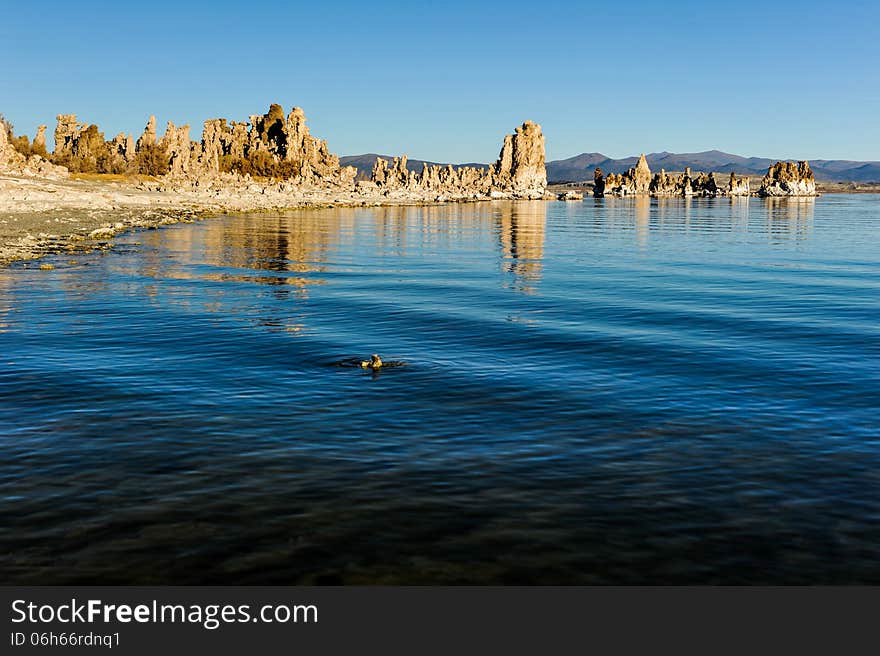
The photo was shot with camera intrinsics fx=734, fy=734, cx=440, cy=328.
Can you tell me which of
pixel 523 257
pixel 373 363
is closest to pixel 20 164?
pixel 523 257

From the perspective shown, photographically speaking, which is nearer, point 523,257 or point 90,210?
point 523,257

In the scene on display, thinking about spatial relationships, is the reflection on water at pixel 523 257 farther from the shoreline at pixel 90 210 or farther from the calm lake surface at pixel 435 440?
the shoreline at pixel 90 210

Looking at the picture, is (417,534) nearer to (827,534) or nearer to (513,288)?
(827,534)

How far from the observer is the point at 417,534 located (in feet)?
32.2

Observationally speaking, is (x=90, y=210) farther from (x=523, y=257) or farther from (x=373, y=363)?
(x=373, y=363)

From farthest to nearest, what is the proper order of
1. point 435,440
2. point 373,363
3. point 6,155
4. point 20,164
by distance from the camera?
point 20,164, point 6,155, point 373,363, point 435,440

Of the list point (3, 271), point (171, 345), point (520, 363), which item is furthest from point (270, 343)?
point (3, 271)

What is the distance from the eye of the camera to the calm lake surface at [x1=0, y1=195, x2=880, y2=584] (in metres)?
9.28

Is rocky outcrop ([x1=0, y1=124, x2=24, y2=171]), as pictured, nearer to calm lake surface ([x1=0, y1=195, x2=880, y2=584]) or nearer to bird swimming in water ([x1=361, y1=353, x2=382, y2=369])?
calm lake surface ([x1=0, y1=195, x2=880, y2=584])

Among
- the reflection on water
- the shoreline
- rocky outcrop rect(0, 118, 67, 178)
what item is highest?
rocky outcrop rect(0, 118, 67, 178)

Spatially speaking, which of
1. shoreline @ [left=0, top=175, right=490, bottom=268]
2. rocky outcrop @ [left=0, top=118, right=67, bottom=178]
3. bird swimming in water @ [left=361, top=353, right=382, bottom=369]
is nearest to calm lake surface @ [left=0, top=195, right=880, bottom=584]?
bird swimming in water @ [left=361, top=353, right=382, bottom=369]

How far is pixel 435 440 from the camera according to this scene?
13.9 metres
